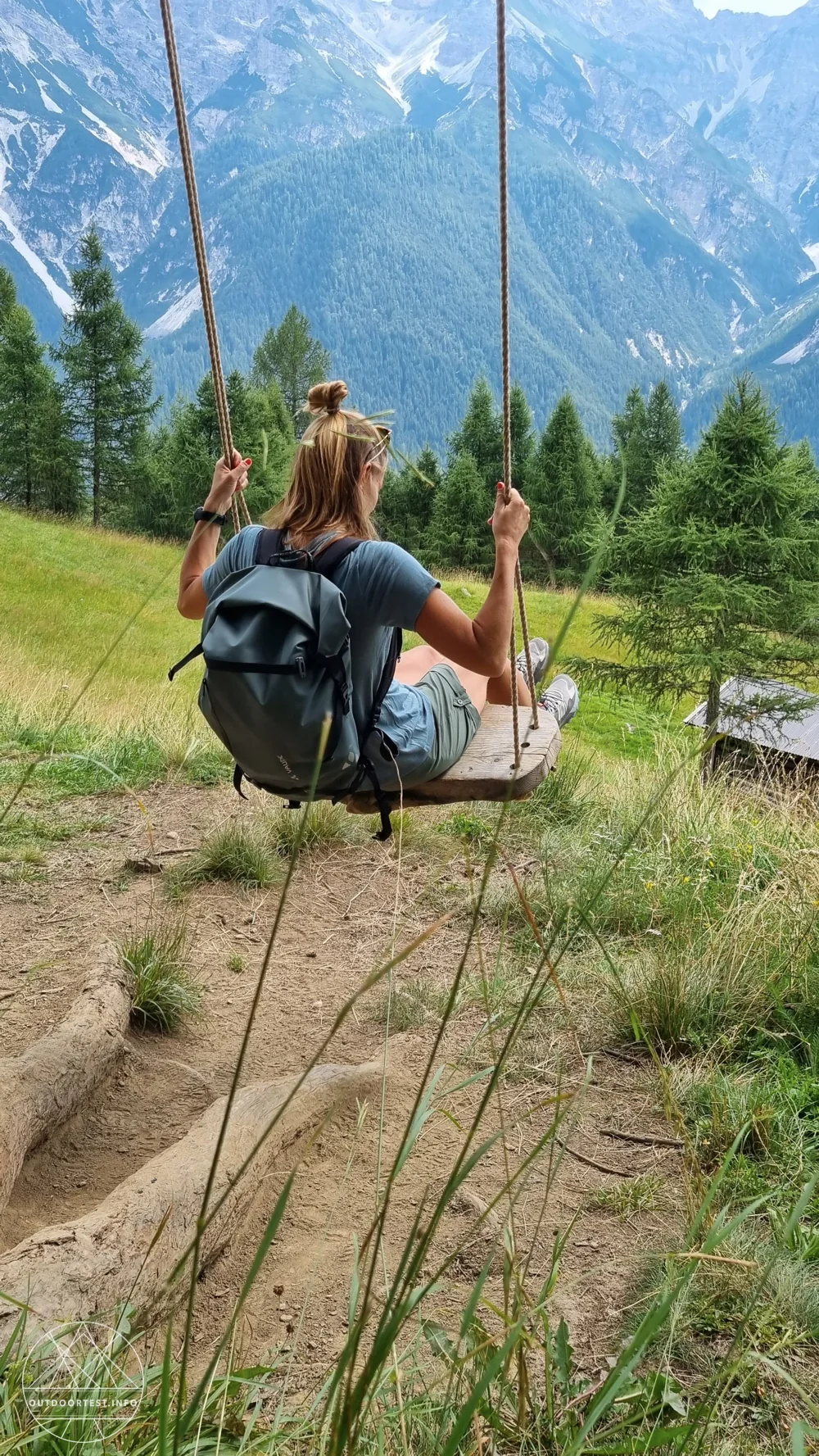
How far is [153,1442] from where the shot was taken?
1329mm

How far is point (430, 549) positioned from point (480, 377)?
10.6 metres

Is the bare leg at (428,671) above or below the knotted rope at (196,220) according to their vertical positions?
below

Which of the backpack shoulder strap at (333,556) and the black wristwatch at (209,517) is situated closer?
the backpack shoulder strap at (333,556)

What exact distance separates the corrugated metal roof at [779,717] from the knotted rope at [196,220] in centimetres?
1293

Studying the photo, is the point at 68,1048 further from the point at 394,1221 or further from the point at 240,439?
the point at 240,439

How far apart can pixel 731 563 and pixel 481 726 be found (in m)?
14.5

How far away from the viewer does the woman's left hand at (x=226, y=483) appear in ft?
9.84

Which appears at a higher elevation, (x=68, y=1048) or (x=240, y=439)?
(x=240, y=439)

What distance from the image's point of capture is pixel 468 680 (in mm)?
3682

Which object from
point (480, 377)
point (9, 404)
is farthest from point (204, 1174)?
point (480, 377)

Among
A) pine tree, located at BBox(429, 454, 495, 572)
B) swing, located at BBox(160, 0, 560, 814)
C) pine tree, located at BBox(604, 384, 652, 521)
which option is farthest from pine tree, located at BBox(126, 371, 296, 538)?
swing, located at BBox(160, 0, 560, 814)

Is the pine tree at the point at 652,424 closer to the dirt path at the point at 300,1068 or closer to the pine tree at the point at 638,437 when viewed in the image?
the pine tree at the point at 638,437

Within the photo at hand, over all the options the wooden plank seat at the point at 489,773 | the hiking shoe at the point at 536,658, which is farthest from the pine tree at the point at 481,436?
the wooden plank seat at the point at 489,773

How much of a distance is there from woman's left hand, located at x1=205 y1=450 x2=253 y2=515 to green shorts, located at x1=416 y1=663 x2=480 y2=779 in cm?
81
